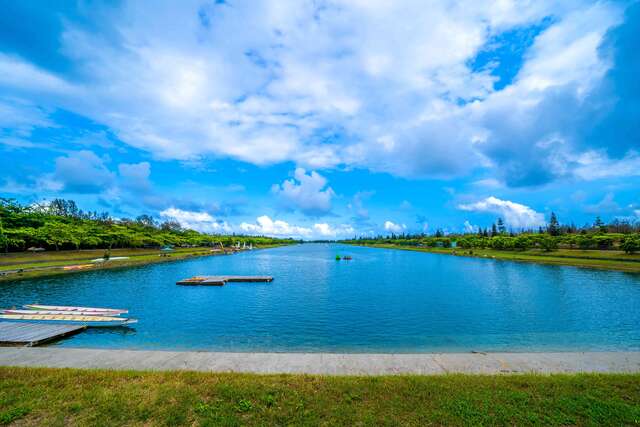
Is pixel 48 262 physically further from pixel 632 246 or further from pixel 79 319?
pixel 632 246

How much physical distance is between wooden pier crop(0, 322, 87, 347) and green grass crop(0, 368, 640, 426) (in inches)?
306

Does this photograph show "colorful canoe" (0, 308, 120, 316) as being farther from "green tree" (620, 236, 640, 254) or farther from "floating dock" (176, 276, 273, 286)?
"green tree" (620, 236, 640, 254)

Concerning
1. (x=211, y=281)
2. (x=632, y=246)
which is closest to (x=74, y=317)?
(x=211, y=281)

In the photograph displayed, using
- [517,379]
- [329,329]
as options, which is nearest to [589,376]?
[517,379]

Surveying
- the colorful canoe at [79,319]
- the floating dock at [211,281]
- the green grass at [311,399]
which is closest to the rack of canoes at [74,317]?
the colorful canoe at [79,319]

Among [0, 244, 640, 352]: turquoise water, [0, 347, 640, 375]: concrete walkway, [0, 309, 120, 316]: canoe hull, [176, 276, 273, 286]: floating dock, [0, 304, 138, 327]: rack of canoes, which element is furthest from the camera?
[176, 276, 273, 286]: floating dock

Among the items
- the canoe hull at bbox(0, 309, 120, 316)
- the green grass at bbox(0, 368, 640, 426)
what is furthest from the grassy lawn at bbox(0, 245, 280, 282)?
the green grass at bbox(0, 368, 640, 426)

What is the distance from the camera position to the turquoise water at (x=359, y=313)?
18.6 m

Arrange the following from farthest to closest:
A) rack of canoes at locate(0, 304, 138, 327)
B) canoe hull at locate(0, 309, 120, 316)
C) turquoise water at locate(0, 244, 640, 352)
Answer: canoe hull at locate(0, 309, 120, 316) → rack of canoes at locate(0, 304, 138, 327) → turquoise water at locate(0, 244, 640, 352)

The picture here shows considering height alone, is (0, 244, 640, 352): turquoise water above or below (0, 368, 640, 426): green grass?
below

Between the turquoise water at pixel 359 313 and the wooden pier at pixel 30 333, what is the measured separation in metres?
0.80

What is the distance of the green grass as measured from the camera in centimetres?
746

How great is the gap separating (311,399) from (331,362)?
401cm

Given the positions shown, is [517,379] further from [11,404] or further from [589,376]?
[11,404]
